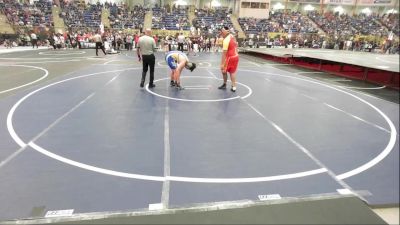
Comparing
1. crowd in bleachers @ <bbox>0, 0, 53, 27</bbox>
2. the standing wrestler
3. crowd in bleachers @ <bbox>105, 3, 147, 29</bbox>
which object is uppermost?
crowd in bleachers @ <bbox>105, 3, 147, 29</bbox>

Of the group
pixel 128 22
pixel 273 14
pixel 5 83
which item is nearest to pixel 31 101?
pixel 5 83

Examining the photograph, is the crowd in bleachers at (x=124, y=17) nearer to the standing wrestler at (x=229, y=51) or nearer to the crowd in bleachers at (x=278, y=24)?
the crowd in bleachers at (x=278, y=24)

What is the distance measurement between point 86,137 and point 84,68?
783 cm

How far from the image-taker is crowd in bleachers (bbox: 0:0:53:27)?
30.4ft

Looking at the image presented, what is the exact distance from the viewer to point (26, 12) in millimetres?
11844

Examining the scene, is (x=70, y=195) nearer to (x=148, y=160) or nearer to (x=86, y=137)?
(x=148, y=160)

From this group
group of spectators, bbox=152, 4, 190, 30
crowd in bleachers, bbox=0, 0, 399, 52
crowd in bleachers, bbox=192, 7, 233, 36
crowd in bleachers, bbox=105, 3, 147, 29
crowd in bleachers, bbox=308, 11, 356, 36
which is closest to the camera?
crowd in bleachers, bbox=308, 11, 356, 36

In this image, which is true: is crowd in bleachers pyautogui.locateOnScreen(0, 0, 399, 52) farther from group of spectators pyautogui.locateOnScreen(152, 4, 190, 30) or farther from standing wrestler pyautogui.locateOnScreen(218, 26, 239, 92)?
standing wrestler pyautogui.locateOnScreen(218, 26, 239, 92)

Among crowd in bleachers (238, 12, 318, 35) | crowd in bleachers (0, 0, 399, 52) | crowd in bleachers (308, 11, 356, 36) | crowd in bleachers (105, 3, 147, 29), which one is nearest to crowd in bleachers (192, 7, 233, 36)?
crowd in bleachers (0, 0, 399, 52)

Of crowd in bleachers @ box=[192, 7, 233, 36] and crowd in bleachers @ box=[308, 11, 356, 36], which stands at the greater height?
crowd in bleachers @ box=[192, 7, 233, 36]

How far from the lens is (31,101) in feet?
20.7

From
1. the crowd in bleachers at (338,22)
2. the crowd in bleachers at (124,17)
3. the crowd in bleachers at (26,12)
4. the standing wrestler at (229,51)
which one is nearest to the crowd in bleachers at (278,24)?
the crowd in bleachers at (124,17)

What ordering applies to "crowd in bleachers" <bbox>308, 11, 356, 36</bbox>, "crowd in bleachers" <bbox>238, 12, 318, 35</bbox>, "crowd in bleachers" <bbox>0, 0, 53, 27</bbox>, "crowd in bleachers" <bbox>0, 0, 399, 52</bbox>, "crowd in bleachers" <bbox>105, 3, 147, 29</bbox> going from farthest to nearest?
"crowd in bleachers" <bbox>238, 12, 318, 35</bbox>, "crowd in bleachers" <bbox>105, 3, 147, 29</bbox>, "crowd in bleachers" <bbox>0, 0, 399, 52</bbox>, "crowd in bleachers" <bbox>0, 0, 53, 27</bbox>, "crowd in bleachers" <bbox>308, 11, 356, 36</bbox>

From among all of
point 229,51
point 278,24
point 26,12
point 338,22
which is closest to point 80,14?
point 26,12
